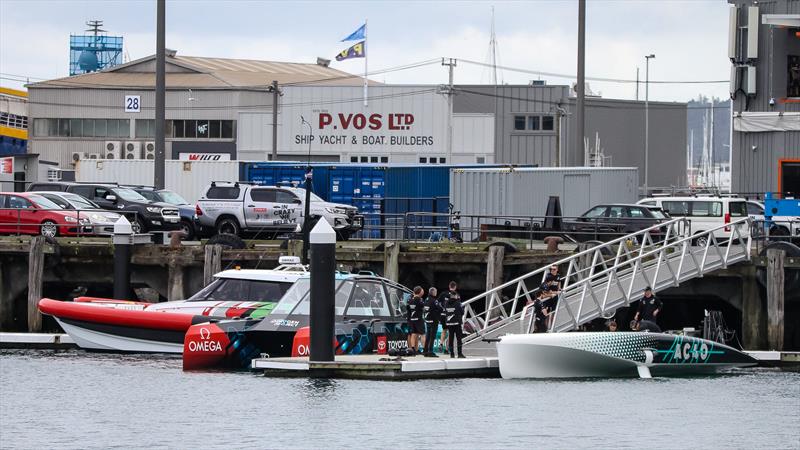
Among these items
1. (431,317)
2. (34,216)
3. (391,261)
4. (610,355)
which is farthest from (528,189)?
(431,317)

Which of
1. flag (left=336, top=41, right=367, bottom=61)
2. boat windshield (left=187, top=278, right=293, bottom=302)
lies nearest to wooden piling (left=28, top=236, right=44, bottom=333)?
boat windshield (left=187, top=278, right=293, bottom=302)

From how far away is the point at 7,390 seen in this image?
28500 mm

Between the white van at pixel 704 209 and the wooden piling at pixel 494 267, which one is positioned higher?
the white van at pixel 704 209

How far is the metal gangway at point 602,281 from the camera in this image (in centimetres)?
3108

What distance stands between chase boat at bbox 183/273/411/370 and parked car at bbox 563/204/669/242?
1058cm

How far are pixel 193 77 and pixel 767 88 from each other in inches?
1698

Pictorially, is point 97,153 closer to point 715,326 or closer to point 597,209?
point 597,209

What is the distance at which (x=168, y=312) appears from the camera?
105 ft

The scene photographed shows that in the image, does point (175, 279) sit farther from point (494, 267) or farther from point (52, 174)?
point (52, 174)

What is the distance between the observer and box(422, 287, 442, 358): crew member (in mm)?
28938

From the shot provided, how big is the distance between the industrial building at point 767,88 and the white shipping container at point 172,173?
58.5ft

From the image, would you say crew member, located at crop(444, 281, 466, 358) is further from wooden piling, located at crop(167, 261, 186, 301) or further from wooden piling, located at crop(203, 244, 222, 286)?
wooden piling, located at crop(167, 261, 186, 301)

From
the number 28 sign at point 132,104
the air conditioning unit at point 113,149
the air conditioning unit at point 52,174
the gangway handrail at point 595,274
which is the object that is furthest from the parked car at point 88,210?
the air conditioning unit at point 113,149

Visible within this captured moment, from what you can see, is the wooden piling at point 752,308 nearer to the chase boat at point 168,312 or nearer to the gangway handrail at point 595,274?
the gangway handrail at point 595,274
